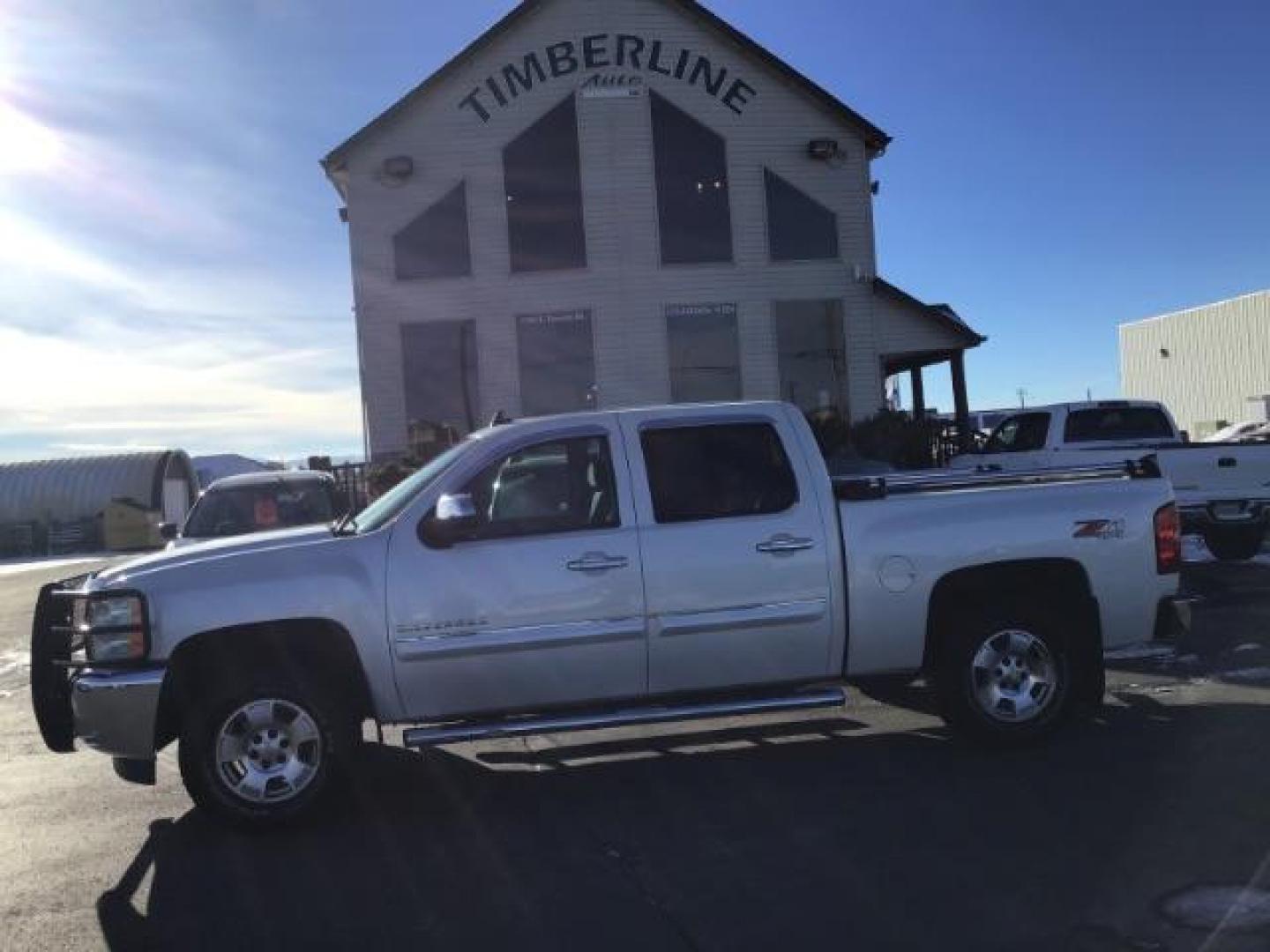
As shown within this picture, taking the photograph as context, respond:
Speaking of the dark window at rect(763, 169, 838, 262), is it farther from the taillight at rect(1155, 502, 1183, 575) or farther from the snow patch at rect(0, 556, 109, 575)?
the snow patch at rect(0, 556, 109, 575)

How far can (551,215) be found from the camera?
60.4ft

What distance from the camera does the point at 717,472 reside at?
5992 millimetres

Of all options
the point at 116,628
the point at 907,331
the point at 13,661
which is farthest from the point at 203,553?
the point at 907,331

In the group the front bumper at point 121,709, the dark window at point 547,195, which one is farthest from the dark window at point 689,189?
the front bumper at point 121,709

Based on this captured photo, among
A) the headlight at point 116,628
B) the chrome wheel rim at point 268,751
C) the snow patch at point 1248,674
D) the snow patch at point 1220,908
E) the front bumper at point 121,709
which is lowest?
the snow patch at point 1220,908

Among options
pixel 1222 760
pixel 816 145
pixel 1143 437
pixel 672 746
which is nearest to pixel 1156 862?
pixel 1222 760

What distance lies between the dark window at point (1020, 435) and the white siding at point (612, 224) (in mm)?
4350

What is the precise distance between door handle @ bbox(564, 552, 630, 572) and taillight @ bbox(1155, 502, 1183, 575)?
2.91 metres

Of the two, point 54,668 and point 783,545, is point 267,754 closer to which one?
point 54,668

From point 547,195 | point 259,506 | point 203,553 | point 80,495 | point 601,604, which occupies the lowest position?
point 601,604

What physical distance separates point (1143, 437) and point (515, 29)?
1153 centimetres

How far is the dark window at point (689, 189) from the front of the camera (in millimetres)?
18562

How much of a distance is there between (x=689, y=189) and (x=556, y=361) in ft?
11.7

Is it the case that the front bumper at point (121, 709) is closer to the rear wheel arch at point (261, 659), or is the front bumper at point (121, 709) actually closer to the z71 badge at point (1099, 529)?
the rear wheel arch at point (261, 659)
